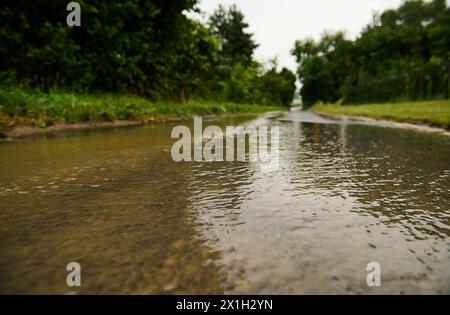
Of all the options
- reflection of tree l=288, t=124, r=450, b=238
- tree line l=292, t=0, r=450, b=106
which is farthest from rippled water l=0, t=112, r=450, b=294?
tree line l=292, t=0, r=450, b=106

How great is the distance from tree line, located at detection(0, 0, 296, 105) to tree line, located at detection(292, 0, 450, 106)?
11.5m

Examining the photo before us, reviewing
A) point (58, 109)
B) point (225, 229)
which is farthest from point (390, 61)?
point (225, 229)

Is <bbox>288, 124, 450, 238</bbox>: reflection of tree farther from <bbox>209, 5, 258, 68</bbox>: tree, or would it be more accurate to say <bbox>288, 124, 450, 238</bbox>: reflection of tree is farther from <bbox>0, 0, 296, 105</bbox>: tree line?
Answer: <bbox>209, 5, 258, 68</bbox>: tree

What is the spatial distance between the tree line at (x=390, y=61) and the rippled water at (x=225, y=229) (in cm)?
1294

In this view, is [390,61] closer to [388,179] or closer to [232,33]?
[232,33]

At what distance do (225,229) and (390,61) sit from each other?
38885 mm

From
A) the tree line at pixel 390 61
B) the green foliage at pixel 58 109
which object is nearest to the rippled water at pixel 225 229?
the green foliage at pixel 58 109

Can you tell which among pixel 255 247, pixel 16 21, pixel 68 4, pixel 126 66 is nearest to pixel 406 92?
pixel 126 66

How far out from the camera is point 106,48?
35.4 ft

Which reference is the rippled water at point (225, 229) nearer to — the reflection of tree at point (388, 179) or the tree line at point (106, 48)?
the reflection of tree at point (388, 179)

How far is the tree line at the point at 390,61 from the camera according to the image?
50.7 ft

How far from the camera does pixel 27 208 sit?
4.97 ft

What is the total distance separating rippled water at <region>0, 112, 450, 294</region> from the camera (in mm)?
895
